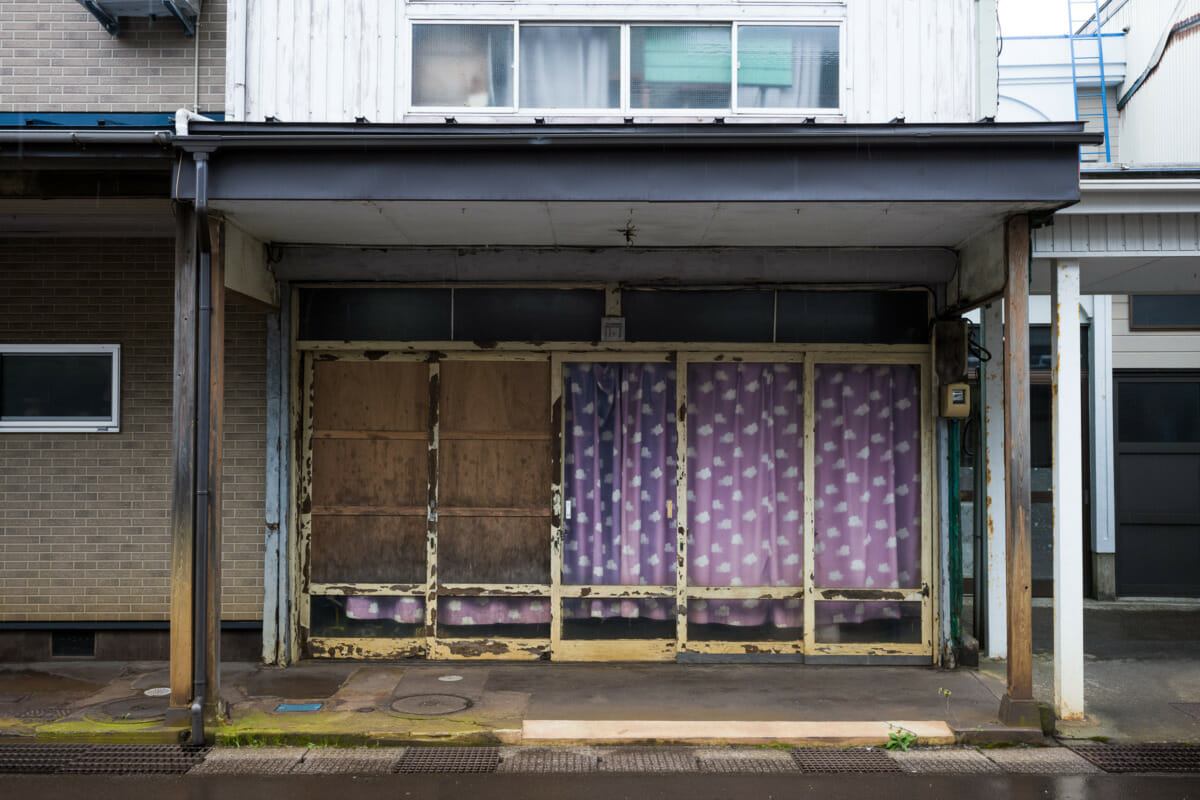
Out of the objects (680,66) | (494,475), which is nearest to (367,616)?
(494,475)

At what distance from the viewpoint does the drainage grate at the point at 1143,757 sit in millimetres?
5988

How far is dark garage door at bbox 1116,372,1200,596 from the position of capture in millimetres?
11375

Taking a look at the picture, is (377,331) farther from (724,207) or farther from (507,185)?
(724,207)

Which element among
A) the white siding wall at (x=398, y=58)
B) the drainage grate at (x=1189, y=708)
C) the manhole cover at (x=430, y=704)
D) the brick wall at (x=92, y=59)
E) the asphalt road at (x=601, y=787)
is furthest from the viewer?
the brick wall at (x=92, y=59)

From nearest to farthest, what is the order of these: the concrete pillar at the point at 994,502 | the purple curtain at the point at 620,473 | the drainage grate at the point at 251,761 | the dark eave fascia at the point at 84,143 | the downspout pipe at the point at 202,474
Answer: the drainage grate at the point at 251,761, the dark eave fascia at the point at 84,143, the downspout pipe at the point at 202,474, the purple curtain at the point at 620,473, the concrete pillar at the point at 994,502

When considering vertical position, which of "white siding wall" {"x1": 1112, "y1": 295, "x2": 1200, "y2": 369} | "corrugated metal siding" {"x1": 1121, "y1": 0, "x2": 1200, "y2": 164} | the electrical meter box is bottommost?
the electrical meter box

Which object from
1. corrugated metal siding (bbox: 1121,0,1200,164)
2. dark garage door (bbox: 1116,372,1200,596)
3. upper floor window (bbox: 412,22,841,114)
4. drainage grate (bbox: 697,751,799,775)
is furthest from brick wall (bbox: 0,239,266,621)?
dark garage door (bbox: 1116,372,1200,596)

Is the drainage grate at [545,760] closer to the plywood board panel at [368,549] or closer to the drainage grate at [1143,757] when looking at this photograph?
the plywood board panel at [368,549]

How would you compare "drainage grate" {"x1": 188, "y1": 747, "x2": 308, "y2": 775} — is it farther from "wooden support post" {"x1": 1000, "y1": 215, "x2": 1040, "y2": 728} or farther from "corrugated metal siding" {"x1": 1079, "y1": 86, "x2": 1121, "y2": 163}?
"corrugated metal siding" {"x1": 1079, "y1": 86, "x2": 1121, "y2": 163}

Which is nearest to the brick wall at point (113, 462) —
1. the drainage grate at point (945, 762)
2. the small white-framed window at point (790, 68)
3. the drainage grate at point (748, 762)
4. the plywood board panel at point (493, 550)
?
the plywood board panel at point (493, 550)

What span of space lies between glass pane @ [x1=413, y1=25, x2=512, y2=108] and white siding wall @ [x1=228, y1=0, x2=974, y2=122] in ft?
0.41

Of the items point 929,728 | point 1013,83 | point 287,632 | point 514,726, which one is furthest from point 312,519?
point 1013,83

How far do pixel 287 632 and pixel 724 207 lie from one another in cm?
516

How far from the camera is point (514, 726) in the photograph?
→ 650 cm
